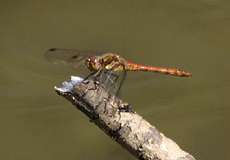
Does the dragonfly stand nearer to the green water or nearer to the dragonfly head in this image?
the dragonfly head

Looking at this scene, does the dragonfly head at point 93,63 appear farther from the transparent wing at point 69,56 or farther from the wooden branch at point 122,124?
the wooden branch at point 122,124

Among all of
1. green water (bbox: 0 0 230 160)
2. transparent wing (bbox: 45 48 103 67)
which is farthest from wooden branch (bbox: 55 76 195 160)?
green water (bbox: 0 0 230 160)

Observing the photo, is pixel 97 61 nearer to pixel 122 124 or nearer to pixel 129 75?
pixel 122 124

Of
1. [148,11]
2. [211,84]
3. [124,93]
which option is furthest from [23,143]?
[148,11]

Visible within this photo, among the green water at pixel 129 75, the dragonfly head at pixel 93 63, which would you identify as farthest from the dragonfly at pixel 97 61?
the green water at pixel 129 75

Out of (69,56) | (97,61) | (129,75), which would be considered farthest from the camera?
(129,75)

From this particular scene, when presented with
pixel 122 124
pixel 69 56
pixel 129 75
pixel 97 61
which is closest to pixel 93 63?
pixel 97 61
